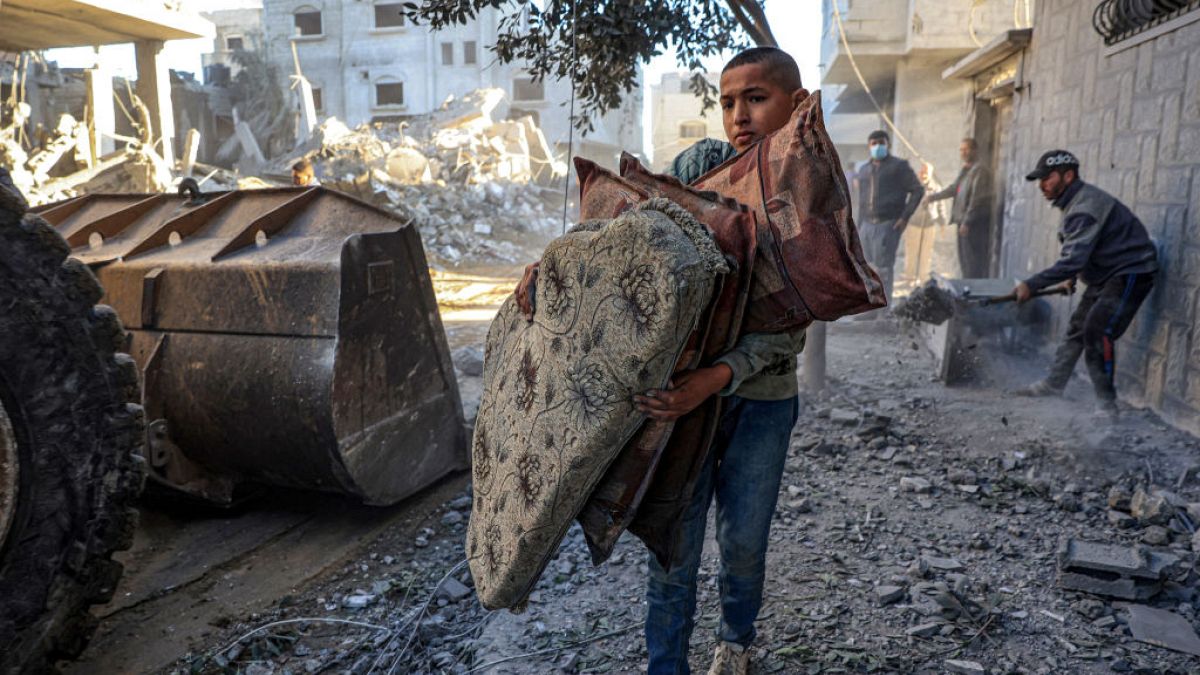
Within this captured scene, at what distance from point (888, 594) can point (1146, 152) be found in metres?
4.18

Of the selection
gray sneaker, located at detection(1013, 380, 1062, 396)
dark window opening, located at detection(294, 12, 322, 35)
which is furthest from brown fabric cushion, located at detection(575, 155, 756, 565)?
dark window opening, located at detection(294, 12, 322, 35)

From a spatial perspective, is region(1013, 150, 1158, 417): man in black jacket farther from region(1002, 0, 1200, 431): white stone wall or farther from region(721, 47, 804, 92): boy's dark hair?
region(721, 47, 804, 92): boy's dark hair

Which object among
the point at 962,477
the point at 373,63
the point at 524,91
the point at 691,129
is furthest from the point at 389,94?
the point at 962,477

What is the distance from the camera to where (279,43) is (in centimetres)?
3216

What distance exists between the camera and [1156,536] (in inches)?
132

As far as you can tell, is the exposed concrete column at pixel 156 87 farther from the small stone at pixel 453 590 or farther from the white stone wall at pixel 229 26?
the white stone wall at pixel 229 26

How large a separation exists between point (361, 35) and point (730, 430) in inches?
1310

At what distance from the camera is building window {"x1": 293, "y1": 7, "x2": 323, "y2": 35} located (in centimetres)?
3183

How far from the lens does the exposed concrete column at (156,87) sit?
12539mm

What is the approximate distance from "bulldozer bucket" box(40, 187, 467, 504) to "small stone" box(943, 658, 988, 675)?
88.0 inches

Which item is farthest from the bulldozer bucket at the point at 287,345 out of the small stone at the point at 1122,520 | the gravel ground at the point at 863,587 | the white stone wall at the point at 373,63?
the white stone wall at the point at 373,63

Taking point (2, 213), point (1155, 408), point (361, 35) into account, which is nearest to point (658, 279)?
point (2, 213)

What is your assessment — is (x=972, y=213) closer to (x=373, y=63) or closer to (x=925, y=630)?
(x=925, y=630)

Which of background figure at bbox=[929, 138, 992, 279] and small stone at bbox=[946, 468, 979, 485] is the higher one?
background figure at bbox=[929, 138, 992, 279]
